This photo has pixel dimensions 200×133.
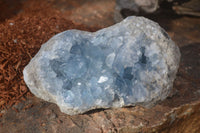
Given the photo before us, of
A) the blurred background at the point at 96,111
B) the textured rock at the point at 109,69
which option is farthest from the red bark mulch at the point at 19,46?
the textured rock at the point at 109,69

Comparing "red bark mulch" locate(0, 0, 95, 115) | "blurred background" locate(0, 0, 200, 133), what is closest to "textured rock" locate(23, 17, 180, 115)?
"blurred background" locate(0, 0, 200, 133)

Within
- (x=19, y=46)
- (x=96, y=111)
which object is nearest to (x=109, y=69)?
(x=96, y=111)

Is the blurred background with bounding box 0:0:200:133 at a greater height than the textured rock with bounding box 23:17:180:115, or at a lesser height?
lesser

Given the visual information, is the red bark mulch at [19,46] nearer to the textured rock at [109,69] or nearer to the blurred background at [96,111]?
the blurred background at [96,111]

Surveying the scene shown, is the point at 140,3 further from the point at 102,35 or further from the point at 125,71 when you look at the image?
the point at 125,71

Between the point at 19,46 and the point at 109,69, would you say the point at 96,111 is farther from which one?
the point at 19,46

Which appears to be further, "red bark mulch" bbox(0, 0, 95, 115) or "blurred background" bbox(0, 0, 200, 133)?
"red bark mulch" bbox(0, 0, 95, 115)

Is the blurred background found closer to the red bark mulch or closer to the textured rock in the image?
the red bark mulch

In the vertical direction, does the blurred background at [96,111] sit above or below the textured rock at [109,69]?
below

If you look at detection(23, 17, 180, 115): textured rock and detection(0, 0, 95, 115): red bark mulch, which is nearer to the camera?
detection(23, 17, 180, 115): textured rock
